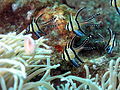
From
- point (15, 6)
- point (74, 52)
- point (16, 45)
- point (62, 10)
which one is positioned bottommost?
point (74, 52)

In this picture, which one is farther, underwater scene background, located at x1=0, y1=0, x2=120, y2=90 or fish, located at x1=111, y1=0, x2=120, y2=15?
fish, located at x1=111, y1=0, x2=120, y2=15

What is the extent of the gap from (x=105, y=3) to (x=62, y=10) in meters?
2.54

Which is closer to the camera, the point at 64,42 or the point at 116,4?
the point at 116,4

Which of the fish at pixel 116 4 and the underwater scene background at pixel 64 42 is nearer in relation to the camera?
the underwater scene background at pixel 64 42

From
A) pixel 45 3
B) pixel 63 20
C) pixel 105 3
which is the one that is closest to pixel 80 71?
pixel 63 20

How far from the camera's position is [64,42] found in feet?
13.3

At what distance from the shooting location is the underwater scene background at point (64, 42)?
2027 millimetres

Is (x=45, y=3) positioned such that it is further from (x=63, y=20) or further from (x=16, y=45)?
(x=16, y=45)

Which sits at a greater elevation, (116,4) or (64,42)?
(116,4)

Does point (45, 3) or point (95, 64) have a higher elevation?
point (45, 3)

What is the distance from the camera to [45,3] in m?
4.93

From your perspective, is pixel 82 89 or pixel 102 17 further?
pixel 102 17

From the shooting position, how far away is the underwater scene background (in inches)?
79.8

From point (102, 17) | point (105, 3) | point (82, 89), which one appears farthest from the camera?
point (105, 3)
